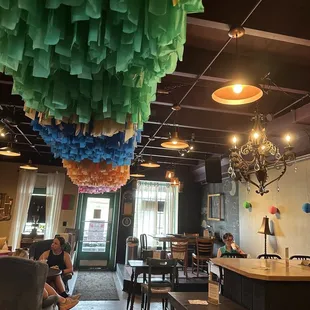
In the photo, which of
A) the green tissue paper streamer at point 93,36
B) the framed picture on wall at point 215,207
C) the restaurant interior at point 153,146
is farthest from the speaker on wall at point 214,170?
the green tissue paper streamer at point 93,36

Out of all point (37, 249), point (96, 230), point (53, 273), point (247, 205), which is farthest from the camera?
point (96, 230)

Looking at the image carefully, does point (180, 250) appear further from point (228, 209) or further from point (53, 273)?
point (53, 273)

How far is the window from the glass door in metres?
1.19

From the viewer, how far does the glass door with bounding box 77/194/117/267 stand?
8898mm

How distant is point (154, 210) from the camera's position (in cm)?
934

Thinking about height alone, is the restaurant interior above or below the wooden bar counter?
above

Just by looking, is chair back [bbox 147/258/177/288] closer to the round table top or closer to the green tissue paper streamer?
the round table top

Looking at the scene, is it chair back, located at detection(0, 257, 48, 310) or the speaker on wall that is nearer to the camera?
chair back, located at detection(0, 257, 48, 310)

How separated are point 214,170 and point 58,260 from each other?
14.4 ft

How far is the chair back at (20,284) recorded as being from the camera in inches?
128

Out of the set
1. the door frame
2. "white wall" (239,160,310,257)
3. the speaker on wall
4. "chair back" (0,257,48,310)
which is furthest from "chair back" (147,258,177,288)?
the door frame

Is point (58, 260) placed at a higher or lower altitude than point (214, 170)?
lower

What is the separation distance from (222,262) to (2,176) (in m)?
7.77

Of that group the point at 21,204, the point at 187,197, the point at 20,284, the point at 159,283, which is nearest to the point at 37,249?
the point at 20,284
